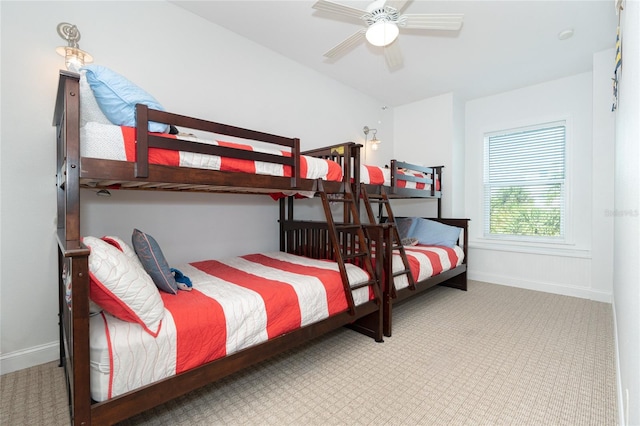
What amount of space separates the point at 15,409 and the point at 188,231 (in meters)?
1.45

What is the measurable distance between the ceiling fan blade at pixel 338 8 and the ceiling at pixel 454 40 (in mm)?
570

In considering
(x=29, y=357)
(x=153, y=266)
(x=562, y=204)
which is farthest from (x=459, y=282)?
(x=29, y=357)

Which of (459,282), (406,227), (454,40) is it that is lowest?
(459,282)

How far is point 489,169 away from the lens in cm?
435

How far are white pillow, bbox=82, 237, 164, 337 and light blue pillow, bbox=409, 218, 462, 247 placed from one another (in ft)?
10.9

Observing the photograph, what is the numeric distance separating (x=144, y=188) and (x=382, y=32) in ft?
6.84

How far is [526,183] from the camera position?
402 centimetres

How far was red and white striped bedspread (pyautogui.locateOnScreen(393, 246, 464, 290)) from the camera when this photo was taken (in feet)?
8.94

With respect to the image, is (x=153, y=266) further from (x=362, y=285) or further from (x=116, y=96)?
(x=362, y=285)

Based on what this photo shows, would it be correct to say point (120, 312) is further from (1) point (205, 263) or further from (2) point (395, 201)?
(2) point (395, 201)

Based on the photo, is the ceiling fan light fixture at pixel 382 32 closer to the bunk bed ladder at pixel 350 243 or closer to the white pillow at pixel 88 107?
the bunk bed ladder at pixel 350 243

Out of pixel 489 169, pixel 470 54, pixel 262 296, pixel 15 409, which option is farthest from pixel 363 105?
pixel 15 409

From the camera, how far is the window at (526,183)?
149 inches

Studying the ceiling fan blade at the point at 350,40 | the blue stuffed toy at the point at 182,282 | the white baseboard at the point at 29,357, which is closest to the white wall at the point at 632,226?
the ceiling fan blade at the point at 350,40
